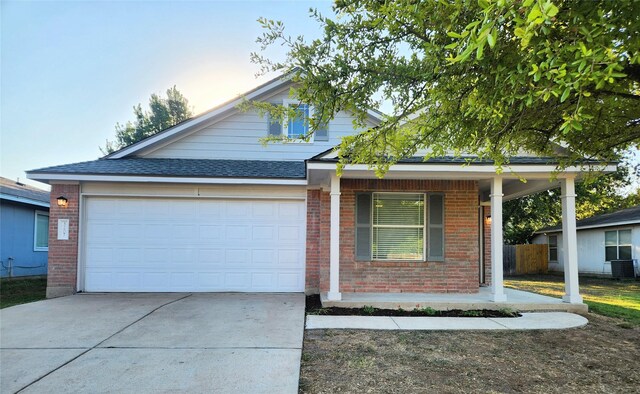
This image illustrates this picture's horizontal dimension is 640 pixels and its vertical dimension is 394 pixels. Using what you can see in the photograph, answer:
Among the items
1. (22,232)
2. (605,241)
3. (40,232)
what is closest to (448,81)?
(22,232)

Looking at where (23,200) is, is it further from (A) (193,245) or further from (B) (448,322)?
(B) (448,322)

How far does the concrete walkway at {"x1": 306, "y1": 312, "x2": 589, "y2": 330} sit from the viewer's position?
613 cm

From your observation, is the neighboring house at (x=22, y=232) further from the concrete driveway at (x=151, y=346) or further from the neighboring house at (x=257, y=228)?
the concrete driveway at (x=151, y=346)

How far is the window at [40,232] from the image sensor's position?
1378 centimetres

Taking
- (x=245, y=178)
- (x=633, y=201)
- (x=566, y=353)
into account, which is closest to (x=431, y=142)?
(x=566, y=353)

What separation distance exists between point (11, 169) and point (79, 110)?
5.15 metres

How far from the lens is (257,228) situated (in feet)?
29.5

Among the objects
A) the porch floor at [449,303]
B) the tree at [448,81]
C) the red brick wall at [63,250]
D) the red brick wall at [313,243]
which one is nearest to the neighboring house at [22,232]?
the red brick wall at [63,250]

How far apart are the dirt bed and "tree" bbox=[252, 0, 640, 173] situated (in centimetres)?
231

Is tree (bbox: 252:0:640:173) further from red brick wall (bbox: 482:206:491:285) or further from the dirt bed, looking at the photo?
red brick wall (bbox: 482:206:491:285)

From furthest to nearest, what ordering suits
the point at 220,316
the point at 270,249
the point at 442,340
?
the point at 270,249 < the point at 220,316 < the point at 442,340

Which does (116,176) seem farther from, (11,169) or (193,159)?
(11,169)

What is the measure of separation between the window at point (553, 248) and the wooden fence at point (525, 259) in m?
0.48

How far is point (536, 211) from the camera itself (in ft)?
76.6
